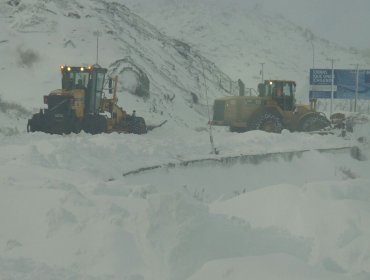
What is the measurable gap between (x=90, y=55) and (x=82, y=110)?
66.6 feet

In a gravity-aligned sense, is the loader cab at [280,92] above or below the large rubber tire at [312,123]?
above

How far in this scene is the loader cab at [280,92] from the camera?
91.7 ft

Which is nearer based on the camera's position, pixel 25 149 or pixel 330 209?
pixel 330 209

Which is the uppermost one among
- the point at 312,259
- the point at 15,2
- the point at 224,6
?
the point at 224,6

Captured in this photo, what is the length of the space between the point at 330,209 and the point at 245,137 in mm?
13966

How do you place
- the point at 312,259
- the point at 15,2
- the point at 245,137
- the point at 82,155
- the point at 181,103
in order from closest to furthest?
the point at 312,259 → the point at 82,155 → the point at 245,137 → the point at 181,103 → the point at 15,2

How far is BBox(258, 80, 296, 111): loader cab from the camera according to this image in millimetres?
27953

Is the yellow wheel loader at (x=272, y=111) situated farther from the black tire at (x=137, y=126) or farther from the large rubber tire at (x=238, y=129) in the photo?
the black tire at (x=137, y=126)

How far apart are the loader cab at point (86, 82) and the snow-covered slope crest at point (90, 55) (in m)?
9.59

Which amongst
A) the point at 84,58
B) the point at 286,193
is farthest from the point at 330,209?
the point at 84,58

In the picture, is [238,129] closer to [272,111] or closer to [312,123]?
[272,111]

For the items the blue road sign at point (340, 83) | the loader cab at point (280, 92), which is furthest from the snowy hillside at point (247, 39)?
the loader cab at point (280, 92)

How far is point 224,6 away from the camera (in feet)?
456

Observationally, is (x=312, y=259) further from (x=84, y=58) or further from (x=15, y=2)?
(x=15, y=2)
